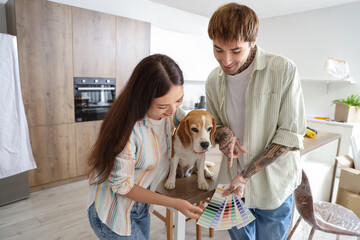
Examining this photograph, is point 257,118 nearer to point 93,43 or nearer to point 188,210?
point 188,210

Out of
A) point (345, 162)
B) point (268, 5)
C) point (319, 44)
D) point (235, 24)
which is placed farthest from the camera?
point (319, 44)

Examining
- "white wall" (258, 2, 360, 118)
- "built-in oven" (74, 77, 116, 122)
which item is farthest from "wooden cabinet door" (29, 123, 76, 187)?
"white wall" (258, 2, 360, 118)

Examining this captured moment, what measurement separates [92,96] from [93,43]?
699mm

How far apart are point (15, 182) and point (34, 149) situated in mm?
405

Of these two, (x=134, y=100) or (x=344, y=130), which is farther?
(x=344, y=130)

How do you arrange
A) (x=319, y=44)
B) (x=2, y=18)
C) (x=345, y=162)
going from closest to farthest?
(x=345, y=162)
(x=2, y=18)
(x=319, y=44)

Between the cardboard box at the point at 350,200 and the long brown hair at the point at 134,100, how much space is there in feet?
7.66

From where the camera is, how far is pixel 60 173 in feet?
9.85

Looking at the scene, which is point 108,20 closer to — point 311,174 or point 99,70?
point 99,70

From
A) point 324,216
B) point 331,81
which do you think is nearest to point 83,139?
point 324,216

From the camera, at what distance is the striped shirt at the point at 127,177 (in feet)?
2.89

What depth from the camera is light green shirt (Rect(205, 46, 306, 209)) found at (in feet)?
3.10

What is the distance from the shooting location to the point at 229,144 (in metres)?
0.98

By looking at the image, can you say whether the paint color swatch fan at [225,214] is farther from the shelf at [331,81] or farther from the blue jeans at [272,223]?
the shelf at [331,81]
